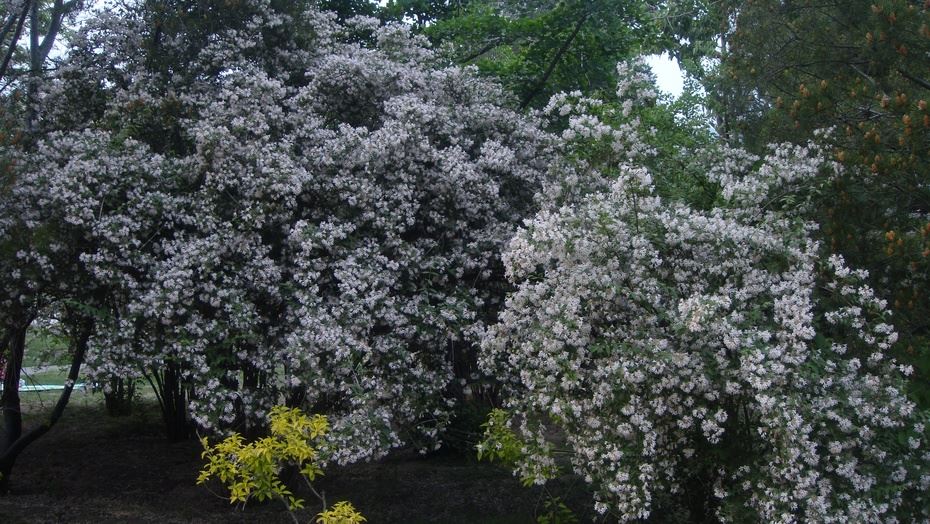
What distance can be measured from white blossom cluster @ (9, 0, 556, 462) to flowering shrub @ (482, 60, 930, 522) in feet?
3.49

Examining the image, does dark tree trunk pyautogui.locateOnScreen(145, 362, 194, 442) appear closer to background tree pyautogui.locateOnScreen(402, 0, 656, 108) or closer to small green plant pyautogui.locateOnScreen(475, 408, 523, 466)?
small green plant pyautogui.locateOnScreen(475, 408, 523, 466)

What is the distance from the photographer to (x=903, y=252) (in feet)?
18.1

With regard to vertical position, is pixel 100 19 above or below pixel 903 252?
above

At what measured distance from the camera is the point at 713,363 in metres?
5.10

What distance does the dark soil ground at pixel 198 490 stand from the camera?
7.38m

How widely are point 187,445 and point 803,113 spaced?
24.2ft

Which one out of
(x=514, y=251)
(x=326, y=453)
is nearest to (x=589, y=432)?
(x=514, y=251)

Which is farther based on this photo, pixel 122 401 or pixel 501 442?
pixel 122 401

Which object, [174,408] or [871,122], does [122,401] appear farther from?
[871,122]

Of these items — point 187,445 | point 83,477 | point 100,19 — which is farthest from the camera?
point 187,445

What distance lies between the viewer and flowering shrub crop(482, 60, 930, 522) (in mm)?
4879

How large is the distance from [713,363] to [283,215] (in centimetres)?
346

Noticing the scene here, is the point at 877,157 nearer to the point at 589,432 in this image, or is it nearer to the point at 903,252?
the point at 903,252

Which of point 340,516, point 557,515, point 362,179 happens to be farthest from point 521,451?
point 362,179
